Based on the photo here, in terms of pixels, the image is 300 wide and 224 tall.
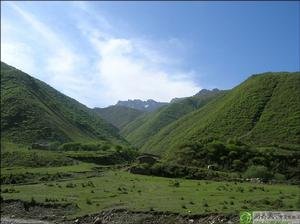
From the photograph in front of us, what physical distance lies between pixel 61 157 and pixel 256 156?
35.0m

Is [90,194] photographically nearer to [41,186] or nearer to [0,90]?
[41,186]

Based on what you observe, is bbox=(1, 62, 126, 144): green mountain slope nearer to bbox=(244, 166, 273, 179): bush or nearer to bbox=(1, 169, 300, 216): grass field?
bbox=(1, 169, 300, 216): grass field

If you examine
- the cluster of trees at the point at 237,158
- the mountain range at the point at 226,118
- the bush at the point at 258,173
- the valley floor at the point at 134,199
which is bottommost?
the valley floor at the point at 134,199

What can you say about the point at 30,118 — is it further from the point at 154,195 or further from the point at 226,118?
the point at 154,195

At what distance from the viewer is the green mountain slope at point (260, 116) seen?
10269 cm

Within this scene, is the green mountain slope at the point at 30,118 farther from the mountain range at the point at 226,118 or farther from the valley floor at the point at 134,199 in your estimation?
the valley floor at the point at 134,199

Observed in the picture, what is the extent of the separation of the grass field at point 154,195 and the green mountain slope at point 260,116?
126 feet

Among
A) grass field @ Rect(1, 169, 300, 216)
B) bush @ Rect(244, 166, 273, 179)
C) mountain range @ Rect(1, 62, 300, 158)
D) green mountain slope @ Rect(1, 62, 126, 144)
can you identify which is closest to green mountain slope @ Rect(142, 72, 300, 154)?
mountain range @ Rect(1, 62, 300, 158)

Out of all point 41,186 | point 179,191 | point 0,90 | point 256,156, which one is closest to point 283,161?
point 256,156

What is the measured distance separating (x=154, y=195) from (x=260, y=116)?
74270mm

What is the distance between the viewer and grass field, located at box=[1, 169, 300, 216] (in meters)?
37.8

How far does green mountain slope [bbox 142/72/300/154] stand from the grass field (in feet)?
126

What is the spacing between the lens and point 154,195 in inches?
1793

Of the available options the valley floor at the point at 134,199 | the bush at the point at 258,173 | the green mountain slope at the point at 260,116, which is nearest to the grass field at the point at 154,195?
the valley floor at the point at 134,199
